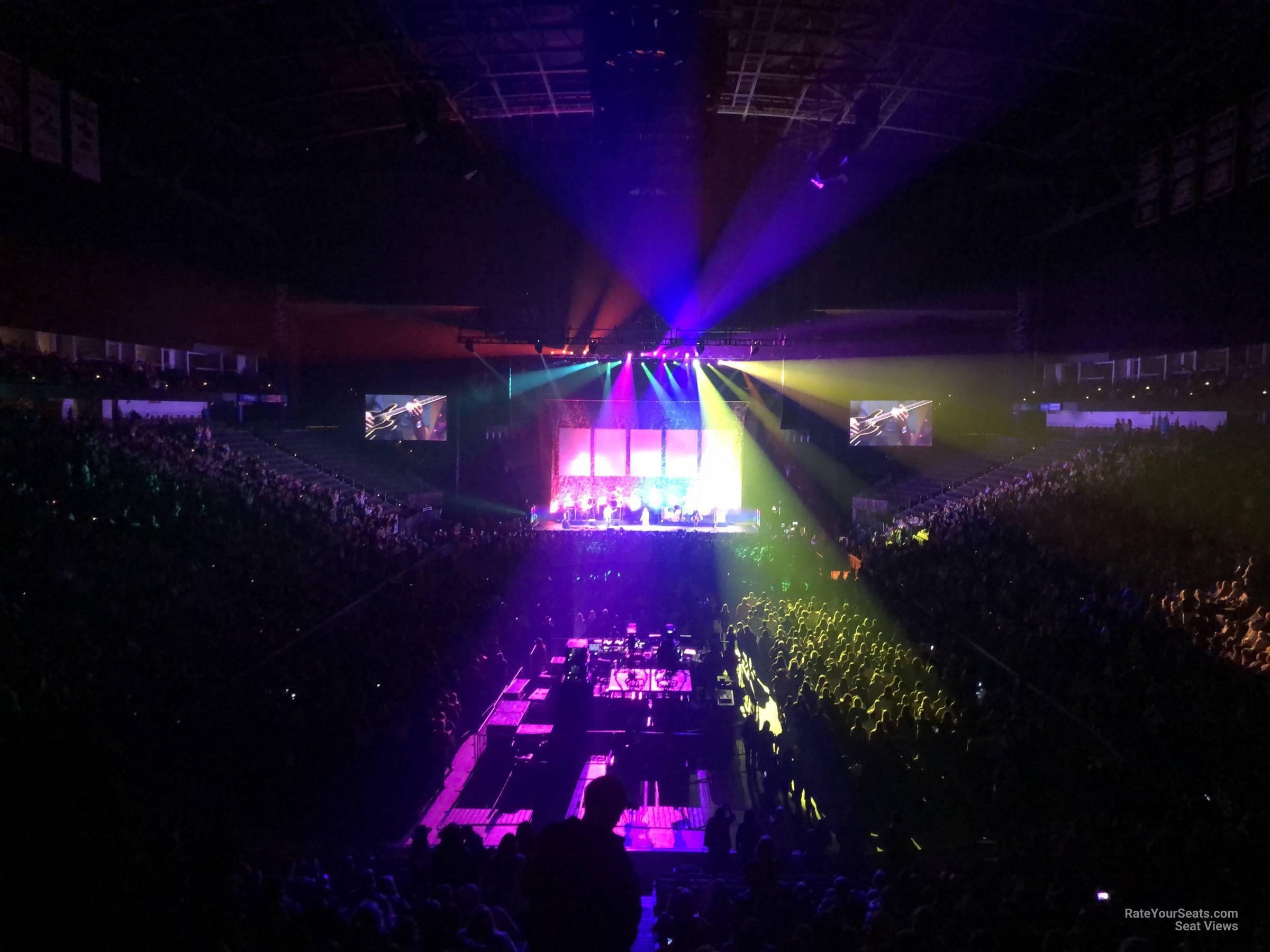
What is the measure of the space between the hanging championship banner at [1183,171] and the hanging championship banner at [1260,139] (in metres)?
1.33

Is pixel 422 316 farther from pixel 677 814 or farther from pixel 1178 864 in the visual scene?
pixel 1178 864

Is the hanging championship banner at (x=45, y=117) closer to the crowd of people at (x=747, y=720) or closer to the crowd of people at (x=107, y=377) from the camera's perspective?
the crowd of people at (x=107, y=377)

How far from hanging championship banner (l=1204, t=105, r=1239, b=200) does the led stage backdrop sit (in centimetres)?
1215

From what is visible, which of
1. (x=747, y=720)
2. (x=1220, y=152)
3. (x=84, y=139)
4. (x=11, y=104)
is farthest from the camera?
(x=84, y=139)

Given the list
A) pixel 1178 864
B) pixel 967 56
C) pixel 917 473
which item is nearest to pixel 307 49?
pixel 967 56

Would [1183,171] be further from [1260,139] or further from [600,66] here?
[600,66]

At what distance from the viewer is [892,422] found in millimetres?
20594

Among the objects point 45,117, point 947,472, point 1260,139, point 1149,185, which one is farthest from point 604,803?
point 947,472

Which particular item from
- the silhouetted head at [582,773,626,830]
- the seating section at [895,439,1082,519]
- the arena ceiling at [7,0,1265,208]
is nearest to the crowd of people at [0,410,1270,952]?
the silhouetted head at [582,773,626,830]

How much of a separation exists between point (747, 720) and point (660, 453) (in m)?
14.5

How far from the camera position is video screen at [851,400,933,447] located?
20547 mm

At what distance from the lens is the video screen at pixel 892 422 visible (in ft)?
67.4

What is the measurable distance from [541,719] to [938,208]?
14371 millimetres

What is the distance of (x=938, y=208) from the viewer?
17078mm
